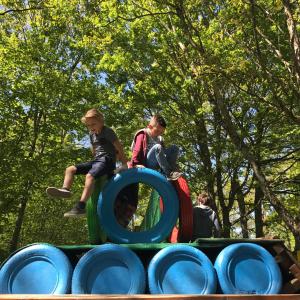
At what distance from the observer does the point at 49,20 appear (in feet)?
64.6

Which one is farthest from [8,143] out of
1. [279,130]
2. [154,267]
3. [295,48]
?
[154,267]

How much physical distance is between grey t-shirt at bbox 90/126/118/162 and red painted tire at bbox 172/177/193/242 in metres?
0.98

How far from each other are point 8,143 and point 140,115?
5155 millimetres

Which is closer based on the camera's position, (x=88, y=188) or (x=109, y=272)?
(x=109, y=272)

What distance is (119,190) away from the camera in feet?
18.1

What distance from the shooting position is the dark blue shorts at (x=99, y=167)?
224 inches

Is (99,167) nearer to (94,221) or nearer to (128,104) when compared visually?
(94,221)

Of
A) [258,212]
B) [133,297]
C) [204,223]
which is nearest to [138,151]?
[204,223]

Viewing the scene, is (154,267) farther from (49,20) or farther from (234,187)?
(49,20)

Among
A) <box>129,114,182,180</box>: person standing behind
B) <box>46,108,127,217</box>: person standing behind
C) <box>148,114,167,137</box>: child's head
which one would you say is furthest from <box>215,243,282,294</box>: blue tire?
<box>148,114,167,137</box>: child's head

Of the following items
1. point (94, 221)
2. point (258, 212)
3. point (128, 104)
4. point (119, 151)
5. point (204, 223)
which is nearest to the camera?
point (94, 221)

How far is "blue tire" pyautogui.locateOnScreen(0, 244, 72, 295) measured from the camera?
4559 mm

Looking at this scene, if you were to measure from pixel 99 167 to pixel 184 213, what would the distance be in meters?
1.26

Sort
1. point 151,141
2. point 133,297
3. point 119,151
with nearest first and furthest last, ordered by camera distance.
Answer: point 133,297
point 119,151
point 151,141
